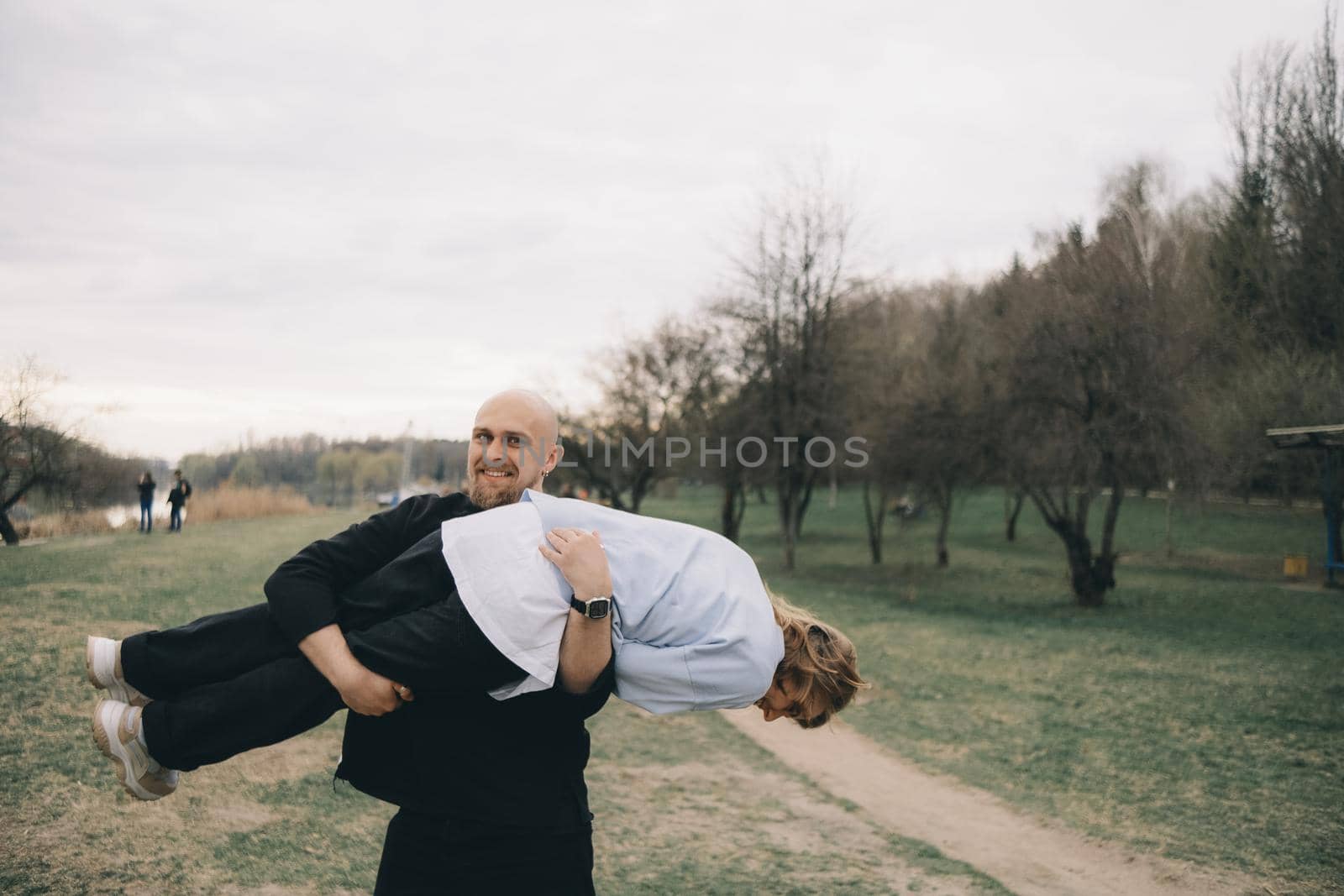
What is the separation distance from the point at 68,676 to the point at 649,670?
24.0 feet

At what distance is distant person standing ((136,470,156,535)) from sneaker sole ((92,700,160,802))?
16.5m

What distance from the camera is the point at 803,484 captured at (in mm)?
26453

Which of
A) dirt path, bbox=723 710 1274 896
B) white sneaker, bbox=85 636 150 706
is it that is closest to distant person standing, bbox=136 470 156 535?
dirt path, bbox=723 710 1274 896

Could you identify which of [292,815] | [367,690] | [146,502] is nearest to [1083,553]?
[292,815]

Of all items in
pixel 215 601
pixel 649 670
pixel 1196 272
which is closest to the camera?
pixel 649 670

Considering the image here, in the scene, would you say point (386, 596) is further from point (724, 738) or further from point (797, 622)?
point (724, 738)

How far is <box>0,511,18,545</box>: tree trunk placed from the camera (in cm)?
863

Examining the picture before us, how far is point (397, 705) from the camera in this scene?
223 cm

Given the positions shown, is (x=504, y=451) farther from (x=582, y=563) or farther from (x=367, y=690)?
(x=367, y=690)

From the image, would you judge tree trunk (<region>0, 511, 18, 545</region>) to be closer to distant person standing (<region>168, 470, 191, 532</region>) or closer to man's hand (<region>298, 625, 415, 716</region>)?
man's hand (<region>298, 625, 415, 716</region>)

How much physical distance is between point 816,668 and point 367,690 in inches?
46.5

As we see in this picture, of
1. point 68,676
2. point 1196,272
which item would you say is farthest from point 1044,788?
point 1196,272

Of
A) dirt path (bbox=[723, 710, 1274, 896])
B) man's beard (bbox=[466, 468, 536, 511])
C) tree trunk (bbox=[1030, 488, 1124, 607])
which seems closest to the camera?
man's beard (bbox=[466, 468, 536, 511])

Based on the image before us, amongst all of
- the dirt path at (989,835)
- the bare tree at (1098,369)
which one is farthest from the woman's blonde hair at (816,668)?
the bare tree at (1098,369)
